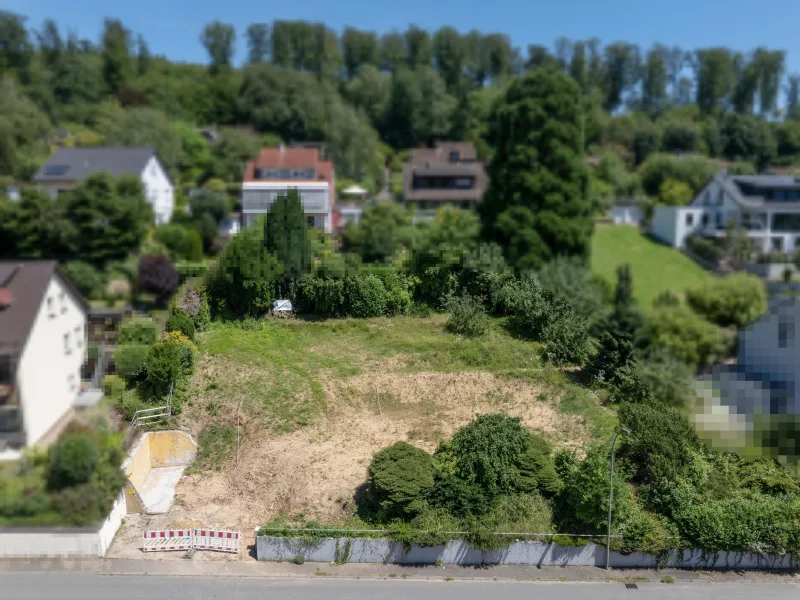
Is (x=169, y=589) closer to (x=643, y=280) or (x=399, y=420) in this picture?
(x=399, y=420)

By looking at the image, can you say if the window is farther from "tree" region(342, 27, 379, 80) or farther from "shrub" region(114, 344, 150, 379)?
"tree" region(342, 27, 379, 80)

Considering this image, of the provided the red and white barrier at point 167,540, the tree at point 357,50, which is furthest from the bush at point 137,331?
the tree at point 357,50

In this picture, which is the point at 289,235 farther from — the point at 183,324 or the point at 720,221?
the point at 720,221

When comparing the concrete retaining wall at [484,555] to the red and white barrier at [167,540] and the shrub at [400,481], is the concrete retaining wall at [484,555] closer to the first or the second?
the shrub at [400,481]

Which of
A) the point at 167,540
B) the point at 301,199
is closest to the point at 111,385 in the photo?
the point at 167,540

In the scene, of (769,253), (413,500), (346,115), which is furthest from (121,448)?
(346,115)

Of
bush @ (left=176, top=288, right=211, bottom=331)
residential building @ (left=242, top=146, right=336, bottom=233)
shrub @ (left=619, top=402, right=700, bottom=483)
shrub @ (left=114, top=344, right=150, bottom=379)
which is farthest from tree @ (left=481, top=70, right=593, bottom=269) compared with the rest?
shrub @ (left=114, top=344, right=150, bottom=379)
